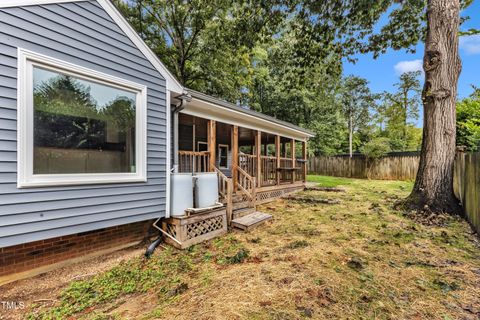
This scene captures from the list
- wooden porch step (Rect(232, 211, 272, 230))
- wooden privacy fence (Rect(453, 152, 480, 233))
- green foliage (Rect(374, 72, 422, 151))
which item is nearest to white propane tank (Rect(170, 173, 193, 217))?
wooden porch step (Rect(232, 211, 272, 230))

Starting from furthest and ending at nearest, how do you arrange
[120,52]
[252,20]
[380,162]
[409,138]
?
[409,138] → [380,162] → [252,20] → [120,52]

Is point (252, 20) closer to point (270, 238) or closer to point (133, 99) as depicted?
point (133, 99)

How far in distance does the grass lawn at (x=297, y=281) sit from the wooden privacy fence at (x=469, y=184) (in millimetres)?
427

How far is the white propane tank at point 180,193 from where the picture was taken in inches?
163

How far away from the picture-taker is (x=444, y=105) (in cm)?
550

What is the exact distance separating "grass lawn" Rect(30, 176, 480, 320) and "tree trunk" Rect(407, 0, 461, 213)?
1304 mm

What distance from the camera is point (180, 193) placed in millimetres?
4191

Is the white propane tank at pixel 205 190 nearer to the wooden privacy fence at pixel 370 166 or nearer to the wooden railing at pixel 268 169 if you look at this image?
the wooden railing at pixel 268 169

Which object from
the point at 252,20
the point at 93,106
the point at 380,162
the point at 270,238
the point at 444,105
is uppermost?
the point at 252,20

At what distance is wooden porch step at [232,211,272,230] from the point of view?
15.8ft

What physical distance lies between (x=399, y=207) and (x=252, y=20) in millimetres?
7323

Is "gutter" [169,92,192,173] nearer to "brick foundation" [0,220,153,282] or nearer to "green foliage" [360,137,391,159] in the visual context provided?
"brick foundation" [0,220,153,282]

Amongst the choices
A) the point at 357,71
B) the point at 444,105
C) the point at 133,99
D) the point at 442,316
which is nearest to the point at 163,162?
the point at 133,99

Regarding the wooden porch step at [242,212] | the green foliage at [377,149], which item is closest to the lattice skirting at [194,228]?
the wooden porch step at [242,212]
